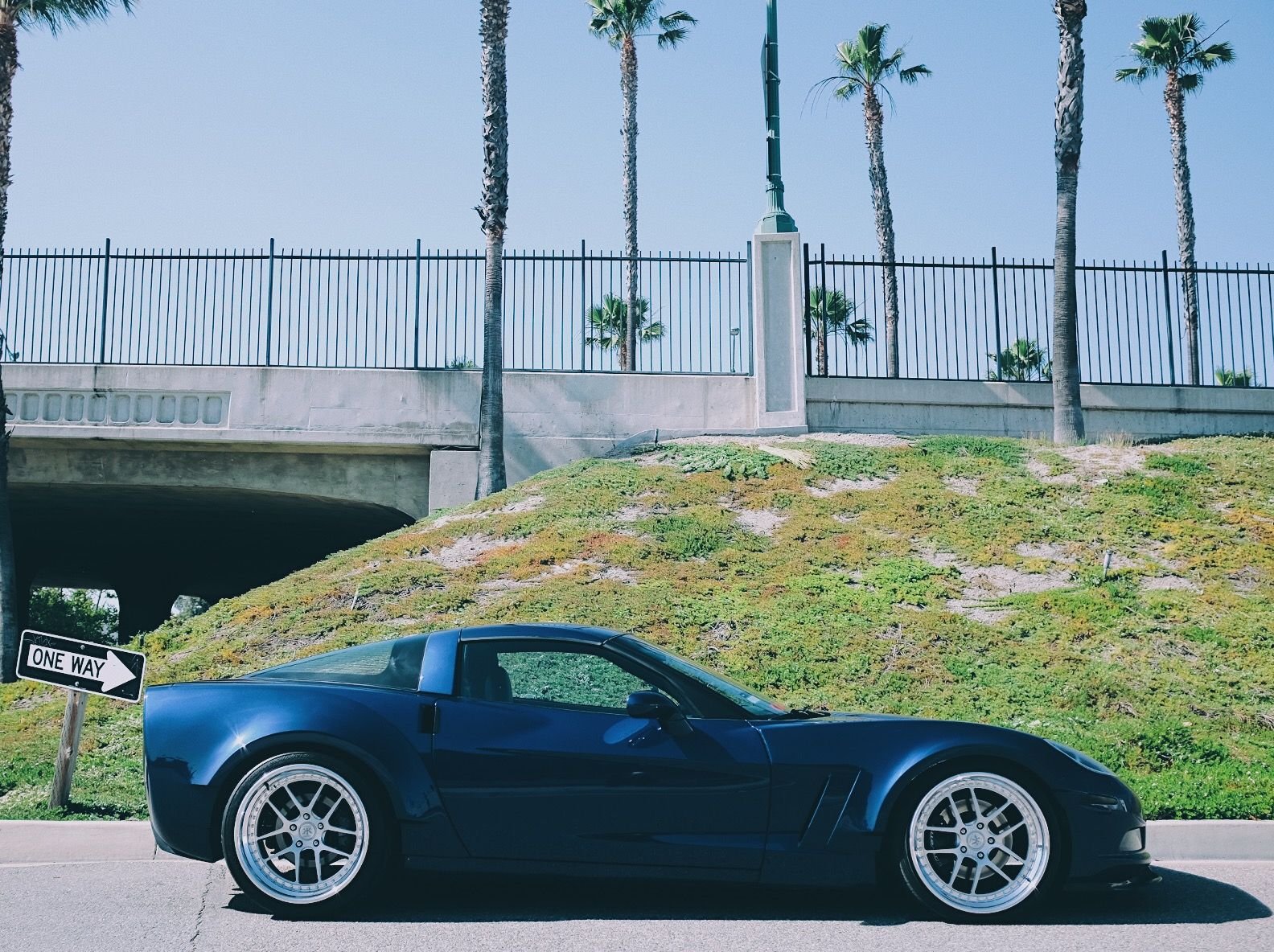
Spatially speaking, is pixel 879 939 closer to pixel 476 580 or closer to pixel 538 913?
pixel 538 913

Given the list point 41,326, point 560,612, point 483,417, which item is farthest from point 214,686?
point 41,326

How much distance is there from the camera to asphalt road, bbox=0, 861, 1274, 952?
469cm

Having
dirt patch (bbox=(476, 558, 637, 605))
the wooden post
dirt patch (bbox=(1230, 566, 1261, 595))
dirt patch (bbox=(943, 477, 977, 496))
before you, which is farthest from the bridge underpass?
the wooden post

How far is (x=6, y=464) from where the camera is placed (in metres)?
15.0

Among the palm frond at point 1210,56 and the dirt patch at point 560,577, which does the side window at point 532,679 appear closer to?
the dirt patch at point 560,577

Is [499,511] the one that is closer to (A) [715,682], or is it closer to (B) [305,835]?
(A) [715,682]

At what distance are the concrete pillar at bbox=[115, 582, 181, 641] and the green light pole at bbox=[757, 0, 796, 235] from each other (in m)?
23.1

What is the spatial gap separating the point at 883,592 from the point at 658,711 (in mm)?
7066

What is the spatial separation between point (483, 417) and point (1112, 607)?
9021 millimetres

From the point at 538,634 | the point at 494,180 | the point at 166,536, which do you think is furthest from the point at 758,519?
the point at 166,536

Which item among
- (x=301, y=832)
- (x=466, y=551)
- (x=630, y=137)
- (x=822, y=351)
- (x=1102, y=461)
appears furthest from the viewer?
(x=630, y=137)

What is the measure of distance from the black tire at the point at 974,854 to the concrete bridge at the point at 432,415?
12524 mm

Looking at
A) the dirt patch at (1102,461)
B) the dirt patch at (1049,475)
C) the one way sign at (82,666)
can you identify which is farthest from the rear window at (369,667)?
the dirt patch at (1102,461)

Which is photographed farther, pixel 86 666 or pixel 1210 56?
pixel 1210 56
